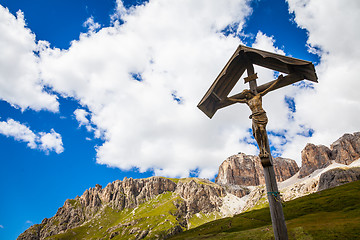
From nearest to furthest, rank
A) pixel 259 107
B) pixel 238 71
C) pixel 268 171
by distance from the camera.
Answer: pixel 268 171 → pixel 259 107 → pixel 238 71

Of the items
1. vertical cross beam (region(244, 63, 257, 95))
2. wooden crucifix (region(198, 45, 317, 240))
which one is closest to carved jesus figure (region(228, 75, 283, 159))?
wooden crucifix (region(198, 45, 317, 240))

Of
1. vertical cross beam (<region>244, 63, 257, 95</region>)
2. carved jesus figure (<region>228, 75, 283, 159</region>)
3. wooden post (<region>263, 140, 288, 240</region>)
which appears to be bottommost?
wooden post (<region>263, 140, 288, 240</region>)

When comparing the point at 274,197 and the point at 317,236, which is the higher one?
the point at 274,197

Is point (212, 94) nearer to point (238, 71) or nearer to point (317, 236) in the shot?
point (238, 71)

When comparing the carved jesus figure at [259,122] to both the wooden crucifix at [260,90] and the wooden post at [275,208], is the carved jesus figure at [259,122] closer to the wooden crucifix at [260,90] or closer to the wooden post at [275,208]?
the wooden crucifix at [260,90]

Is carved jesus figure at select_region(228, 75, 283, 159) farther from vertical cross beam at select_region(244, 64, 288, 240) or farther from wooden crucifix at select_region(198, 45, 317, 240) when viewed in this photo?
vertical cross beam at select_region(244, 64, 288, 240)

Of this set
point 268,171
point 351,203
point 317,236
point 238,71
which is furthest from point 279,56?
point 351,203

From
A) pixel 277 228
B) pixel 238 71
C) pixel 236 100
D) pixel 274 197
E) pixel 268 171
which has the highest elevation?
pixel 238 71

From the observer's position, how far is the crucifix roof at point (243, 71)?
7012 mm

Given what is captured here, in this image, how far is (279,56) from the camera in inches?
284

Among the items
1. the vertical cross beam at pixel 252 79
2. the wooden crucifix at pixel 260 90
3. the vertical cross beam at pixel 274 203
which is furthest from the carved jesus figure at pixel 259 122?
the vertical cross beam at pixel 252 79

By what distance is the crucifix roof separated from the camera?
23.0 ft

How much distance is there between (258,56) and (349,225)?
63.8 metres

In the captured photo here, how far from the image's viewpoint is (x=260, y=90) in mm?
7570
